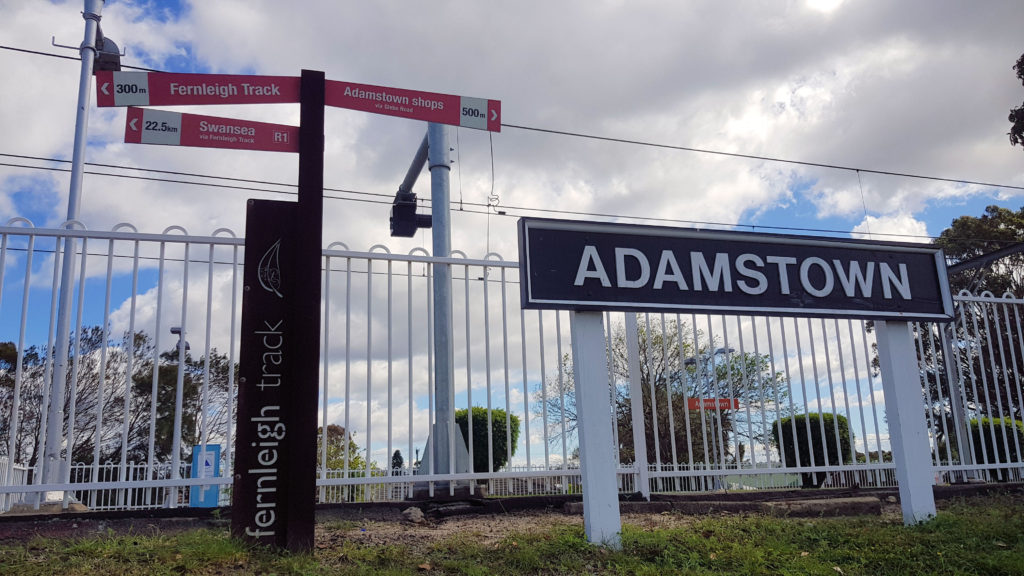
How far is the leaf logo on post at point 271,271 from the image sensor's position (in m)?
4.19

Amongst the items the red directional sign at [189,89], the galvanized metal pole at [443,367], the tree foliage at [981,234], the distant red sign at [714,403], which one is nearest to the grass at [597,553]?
the galvanized metal pole at [443,367]

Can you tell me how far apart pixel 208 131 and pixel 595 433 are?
114 inches

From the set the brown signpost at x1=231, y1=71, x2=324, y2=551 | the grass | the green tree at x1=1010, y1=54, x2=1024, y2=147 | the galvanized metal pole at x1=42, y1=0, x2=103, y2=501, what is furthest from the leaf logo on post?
the green tree at x1=1010, y1=54, x2=1024, y2=147

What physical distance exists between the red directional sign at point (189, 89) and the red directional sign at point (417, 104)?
0.30 meters

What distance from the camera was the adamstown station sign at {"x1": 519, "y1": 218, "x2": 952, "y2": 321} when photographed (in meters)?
4.57

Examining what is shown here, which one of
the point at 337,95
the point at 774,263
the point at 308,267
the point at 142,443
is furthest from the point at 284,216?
the point at 142,443

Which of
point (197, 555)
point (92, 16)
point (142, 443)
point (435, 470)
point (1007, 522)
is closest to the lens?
point (197, 555)

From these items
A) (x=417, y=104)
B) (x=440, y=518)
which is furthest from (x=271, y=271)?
(x=440, y=518)

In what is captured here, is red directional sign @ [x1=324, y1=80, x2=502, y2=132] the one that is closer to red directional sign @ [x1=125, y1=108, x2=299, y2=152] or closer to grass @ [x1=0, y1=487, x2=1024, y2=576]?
red directional sign @ [x1=125, y1=108, x2=299, y2=152]

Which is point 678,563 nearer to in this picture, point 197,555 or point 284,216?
point 197,555

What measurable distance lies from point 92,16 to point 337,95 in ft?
34.1

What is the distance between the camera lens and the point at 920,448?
5.36 m

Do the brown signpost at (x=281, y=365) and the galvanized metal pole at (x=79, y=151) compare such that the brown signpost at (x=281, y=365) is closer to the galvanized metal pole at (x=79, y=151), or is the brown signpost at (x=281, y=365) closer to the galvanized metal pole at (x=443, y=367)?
the galvanized metal pole at (x=443, y=367)

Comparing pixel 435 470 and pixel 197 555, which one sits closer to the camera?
pixel 197 555
